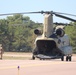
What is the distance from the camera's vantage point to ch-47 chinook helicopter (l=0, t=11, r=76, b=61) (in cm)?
3288

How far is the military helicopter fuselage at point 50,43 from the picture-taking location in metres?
32.9

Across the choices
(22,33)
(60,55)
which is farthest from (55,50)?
(22,33)

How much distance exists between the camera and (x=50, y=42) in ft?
114

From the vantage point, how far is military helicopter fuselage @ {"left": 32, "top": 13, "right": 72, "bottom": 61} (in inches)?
1296

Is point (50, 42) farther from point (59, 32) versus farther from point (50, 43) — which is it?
point (59, 32)

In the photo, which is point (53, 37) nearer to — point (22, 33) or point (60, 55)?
point (60, 55)

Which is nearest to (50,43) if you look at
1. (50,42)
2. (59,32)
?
(50,42)

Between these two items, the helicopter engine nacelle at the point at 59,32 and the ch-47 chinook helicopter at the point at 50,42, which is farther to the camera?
the helicopter engine nacelle at the point at 59,32

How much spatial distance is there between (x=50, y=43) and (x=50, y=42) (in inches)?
6.3

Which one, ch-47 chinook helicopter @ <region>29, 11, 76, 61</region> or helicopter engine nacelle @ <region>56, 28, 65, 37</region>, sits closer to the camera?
ch-47 chinook helicopter @ <region>29, 11, 76, 61</region>

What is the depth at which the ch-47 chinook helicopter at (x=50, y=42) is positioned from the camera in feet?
108

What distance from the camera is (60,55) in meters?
33.8

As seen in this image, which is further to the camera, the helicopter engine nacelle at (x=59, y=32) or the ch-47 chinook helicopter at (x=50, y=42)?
the helicopter engine nacelle at (x=59, y=32)

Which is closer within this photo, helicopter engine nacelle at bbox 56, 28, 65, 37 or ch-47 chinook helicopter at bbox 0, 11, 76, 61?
ch-47 chinook helicopter at bbox 0, 11, 76, 61
